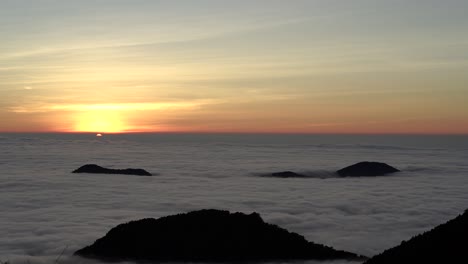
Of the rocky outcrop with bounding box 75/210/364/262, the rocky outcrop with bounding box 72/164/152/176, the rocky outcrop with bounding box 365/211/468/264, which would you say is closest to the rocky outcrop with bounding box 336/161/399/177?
the rocky outcrop with bounding box 72/164/152/176

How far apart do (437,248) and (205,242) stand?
35.9 feet

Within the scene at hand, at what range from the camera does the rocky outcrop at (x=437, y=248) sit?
55.4ft

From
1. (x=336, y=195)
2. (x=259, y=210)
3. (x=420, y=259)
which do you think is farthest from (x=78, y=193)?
(x=420, y=259)

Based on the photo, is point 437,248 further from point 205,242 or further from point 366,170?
point 366,170

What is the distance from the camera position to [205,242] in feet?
80.9

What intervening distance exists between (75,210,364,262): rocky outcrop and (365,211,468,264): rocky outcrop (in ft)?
20.3

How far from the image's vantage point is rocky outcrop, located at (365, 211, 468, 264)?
55.4 feet

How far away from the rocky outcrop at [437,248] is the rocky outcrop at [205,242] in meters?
6.20

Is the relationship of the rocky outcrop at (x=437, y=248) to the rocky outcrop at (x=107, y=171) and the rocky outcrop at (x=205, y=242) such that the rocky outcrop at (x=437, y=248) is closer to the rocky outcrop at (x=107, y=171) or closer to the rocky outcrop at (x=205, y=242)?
the rocky outcrop at (x=205, y=242)

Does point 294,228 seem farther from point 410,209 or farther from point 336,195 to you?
point 336,195

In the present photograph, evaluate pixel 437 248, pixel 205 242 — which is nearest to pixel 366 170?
pixel 205 242

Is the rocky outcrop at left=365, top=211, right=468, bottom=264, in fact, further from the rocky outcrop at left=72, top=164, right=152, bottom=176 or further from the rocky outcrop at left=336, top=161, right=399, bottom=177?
the rocky outcrop at left=336, top=161, right=399, bottom=177

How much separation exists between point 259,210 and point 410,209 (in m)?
13.7

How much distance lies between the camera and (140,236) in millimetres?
25391
